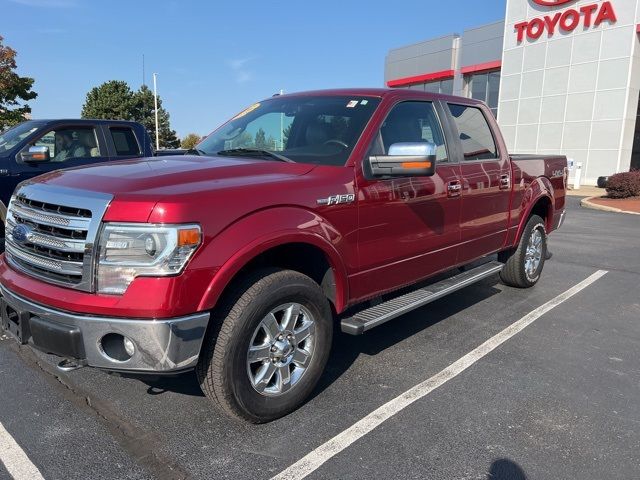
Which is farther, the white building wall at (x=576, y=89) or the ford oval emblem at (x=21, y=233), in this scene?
the white building wall at (x=576, y=89)

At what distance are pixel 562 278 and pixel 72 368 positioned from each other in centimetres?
580

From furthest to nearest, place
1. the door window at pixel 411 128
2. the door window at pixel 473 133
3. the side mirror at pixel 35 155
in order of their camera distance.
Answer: the side mirror at pixel 35 155 → the door window at pixel 473 133 → the door window at pixel 411 128

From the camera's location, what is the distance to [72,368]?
337 centimetres

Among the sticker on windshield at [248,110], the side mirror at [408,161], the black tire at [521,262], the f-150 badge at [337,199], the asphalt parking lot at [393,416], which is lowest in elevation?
the asphalt parking lot at [393,416]

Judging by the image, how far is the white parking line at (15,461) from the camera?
253cm

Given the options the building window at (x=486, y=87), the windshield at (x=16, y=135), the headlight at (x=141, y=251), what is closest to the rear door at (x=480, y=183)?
the headlight at (x=141, y=251)

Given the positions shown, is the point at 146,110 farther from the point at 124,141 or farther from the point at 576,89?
the point at 124,141

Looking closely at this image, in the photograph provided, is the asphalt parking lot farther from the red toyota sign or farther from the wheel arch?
the red toyota sign

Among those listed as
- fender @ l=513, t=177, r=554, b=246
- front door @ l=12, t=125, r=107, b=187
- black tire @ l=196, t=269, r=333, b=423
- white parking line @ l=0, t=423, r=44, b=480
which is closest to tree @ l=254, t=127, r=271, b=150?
black tire @ l=196, t=269, r=333, b=423

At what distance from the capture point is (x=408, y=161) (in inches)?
127

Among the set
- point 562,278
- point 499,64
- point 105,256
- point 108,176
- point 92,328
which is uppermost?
point 499,64

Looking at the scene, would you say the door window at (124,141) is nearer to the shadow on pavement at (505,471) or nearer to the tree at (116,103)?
the shadow on pavement at (505,471)

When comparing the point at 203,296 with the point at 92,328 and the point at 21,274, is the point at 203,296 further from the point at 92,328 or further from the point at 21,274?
the point at 21,274

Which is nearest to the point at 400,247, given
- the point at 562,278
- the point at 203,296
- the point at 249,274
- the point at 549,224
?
the point at 249,274
